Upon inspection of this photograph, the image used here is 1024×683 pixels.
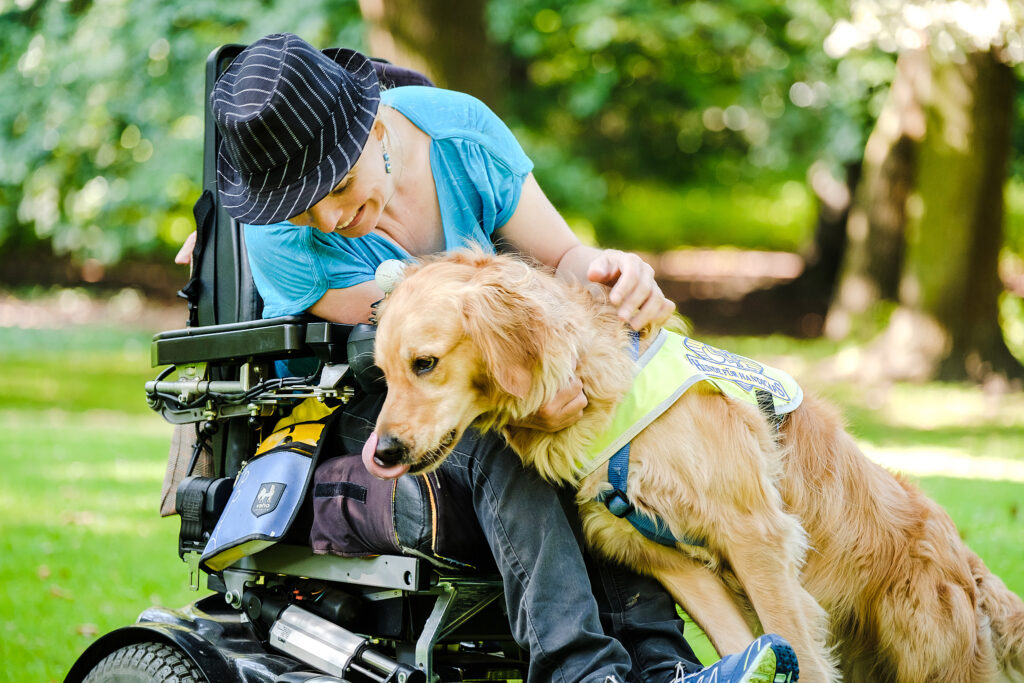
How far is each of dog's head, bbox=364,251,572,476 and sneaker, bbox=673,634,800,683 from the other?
71 centimetres

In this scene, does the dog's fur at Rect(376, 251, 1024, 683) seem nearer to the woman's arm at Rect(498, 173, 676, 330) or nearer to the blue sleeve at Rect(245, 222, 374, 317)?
the woman's arm at Rect(498, 173, 676, 330)

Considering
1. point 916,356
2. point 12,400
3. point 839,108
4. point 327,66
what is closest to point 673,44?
point 839,108

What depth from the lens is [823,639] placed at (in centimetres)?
253

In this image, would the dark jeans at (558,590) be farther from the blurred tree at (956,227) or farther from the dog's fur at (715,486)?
the blurred tree at (956,227)

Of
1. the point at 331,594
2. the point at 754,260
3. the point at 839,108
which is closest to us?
the point at 331,594

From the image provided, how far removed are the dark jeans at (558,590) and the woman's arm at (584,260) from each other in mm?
482

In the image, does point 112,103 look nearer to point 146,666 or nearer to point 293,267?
point 293,267

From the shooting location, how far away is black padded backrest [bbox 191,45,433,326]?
2924 mm

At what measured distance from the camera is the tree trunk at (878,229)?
12.5m

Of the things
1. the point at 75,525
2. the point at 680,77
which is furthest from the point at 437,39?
the point at 680,77

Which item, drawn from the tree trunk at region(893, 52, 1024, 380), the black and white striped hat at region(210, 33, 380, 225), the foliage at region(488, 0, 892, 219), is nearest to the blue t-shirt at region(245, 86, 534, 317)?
the black and white striped hat at region(210, 33, 380, 225)

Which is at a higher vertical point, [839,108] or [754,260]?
[839,108]

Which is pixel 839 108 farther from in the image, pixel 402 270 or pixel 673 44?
pixel 402 270

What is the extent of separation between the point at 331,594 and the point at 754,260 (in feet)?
77.8
